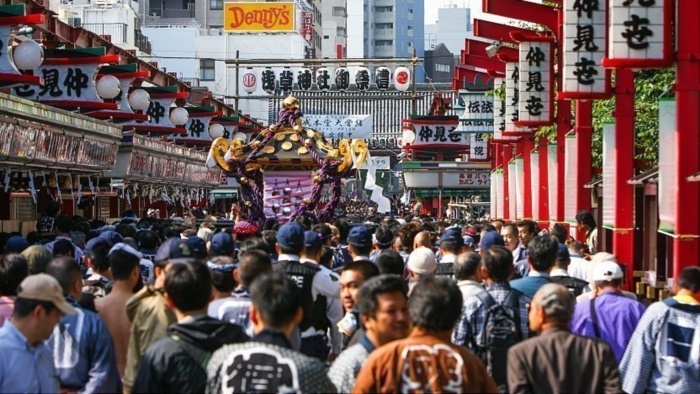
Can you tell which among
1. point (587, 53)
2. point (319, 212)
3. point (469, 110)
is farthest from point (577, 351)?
point (469, 110)

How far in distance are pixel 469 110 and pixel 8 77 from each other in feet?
76.0

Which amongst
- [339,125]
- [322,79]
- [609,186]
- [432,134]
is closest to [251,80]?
[322,79]

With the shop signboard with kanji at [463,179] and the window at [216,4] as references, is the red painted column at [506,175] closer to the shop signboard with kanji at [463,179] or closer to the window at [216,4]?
the shop signboard with kanji at [463,179]

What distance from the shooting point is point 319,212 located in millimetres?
28297

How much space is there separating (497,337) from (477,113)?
111 feet

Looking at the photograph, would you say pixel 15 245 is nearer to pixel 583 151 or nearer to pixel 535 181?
pixel 583 151

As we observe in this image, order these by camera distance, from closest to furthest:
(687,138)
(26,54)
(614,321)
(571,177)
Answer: (614,321)
(687,138)
(26,54)
(571,177)

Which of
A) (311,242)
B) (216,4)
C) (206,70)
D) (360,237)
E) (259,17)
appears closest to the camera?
(311,242)

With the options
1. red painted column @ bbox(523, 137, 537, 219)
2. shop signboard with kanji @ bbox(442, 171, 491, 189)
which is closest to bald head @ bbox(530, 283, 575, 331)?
red painted column @ bbox(523, 137, 537, 219)

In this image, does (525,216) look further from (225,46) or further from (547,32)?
(225,46)

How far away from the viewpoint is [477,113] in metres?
42.2

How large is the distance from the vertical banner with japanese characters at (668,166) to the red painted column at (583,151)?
8035mm

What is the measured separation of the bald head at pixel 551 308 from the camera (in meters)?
7.32

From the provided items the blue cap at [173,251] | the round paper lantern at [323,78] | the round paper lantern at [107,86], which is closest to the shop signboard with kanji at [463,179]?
the round paper lantern at [323,78]
